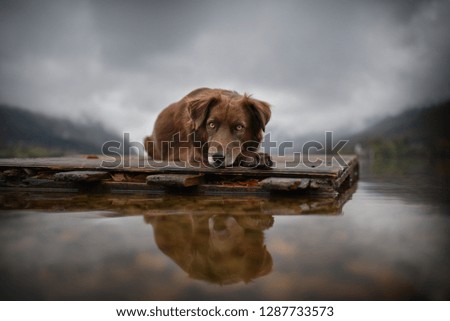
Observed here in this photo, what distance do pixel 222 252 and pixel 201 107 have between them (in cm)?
276

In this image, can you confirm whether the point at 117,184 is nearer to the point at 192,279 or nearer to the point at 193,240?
the point at 193,240

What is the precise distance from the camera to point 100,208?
2906 mm

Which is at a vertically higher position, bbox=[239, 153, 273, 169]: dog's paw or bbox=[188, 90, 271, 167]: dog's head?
bbox=[188, 90, 271, 167]: dog's head

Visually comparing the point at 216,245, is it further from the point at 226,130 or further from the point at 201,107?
the point at 201,107

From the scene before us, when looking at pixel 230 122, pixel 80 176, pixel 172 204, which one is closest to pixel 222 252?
pixel 172 204

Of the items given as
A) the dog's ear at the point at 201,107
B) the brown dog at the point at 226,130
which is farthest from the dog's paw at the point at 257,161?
the dog's ear at the point at 201,107

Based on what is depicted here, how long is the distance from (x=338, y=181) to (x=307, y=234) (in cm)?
163

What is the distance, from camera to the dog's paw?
3896 mm

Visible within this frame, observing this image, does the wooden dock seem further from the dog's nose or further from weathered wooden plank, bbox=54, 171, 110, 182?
the dog's nose

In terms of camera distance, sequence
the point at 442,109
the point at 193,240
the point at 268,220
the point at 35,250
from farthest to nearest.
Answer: the point at 442,109, the point at 268,220, the point at 193,240, the point at 35,250

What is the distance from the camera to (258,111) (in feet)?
14.3

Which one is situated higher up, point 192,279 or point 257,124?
point 257,124

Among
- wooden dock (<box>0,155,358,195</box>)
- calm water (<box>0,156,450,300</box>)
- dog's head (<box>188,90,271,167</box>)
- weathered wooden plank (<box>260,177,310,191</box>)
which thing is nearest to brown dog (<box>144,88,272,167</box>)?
dog's head (<box>188,90,271,167</box>)
